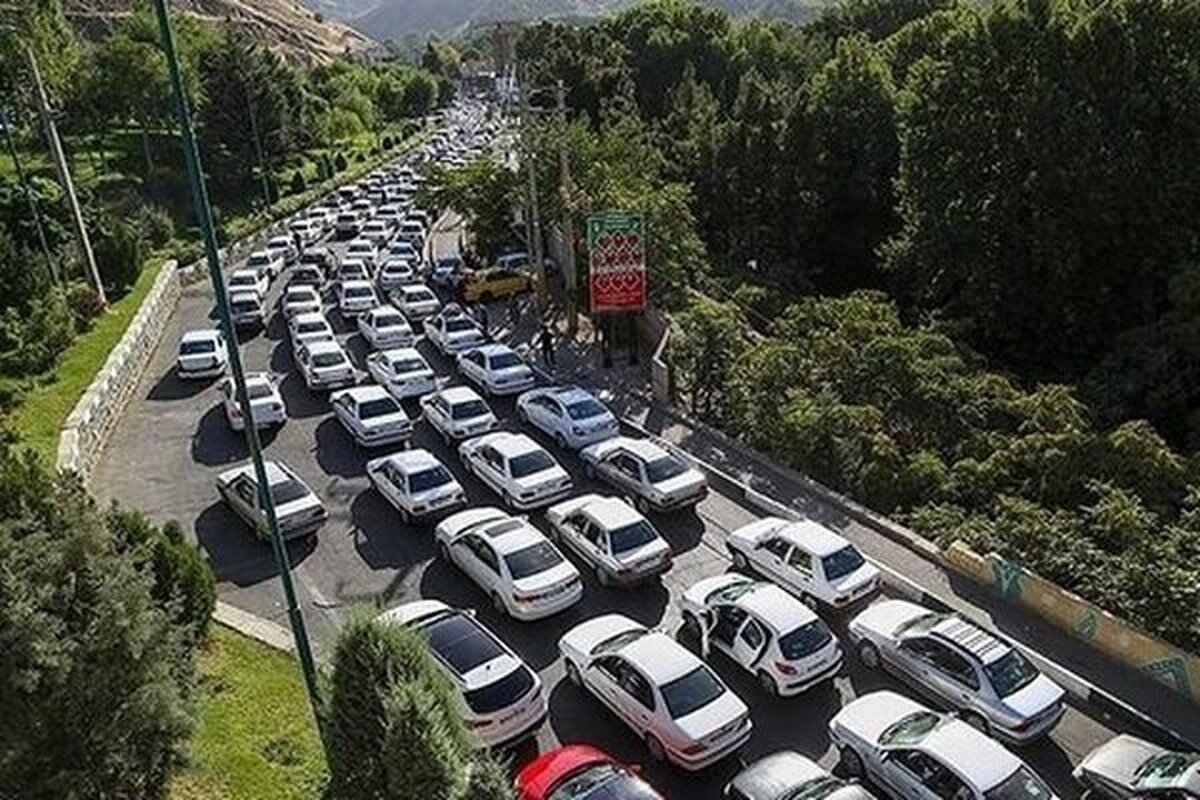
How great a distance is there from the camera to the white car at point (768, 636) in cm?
1476

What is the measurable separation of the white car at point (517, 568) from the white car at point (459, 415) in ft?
20.1

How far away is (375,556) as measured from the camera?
1955 cm

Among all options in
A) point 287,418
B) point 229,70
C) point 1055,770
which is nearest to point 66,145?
point 229,70

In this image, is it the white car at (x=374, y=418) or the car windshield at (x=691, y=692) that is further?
the white car at (x=374, y=418)

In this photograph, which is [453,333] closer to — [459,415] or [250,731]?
[459,415]

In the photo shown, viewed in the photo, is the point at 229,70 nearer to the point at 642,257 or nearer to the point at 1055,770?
the point at 642,257

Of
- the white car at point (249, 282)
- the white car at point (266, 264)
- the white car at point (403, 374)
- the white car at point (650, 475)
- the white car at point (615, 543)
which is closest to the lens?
the white car at point (615, 543)

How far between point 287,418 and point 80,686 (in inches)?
695

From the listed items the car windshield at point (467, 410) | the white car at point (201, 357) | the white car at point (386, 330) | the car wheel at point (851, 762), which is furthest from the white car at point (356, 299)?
the car wheel at point (851, 762)

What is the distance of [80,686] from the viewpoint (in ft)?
32.2

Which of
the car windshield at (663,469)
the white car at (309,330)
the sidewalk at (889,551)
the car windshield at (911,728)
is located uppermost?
the white car at (309,330)

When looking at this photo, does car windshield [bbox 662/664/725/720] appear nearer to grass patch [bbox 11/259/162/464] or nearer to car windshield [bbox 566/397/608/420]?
car windshield [bbox 566/397/608/420]

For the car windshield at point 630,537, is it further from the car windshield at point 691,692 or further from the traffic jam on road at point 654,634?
the car windshield at point 691,692

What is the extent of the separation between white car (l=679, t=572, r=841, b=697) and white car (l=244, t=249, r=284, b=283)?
32.0 meters
